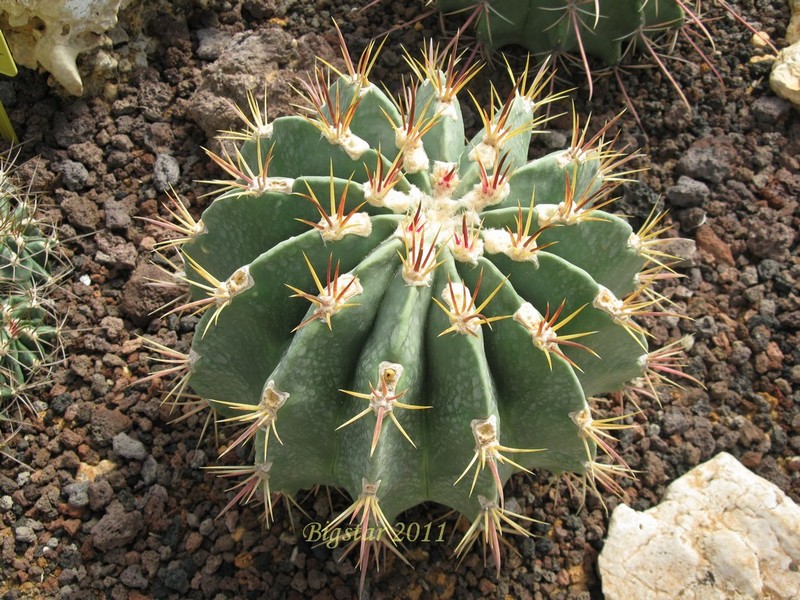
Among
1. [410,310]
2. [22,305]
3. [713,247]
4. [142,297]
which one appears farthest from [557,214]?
[22,305]

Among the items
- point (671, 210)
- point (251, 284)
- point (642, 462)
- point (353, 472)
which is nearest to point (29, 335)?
point (251, 284)

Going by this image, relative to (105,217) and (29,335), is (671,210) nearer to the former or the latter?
(105,217)

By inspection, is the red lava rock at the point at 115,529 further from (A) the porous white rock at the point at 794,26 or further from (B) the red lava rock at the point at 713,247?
(A) the porous white rock at the point at 794,26

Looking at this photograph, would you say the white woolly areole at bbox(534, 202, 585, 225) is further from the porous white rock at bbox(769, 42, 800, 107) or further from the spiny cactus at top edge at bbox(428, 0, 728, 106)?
the porous white rock at bbox(769, 42, 800, 107)

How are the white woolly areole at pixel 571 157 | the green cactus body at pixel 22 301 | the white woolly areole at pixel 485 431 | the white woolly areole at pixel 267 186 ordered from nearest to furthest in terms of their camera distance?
the white woolly areole at pixel 485 431 < the white woolly areole at pixel 267 186 < the white woolly areole at pixel 571 157 < the green cactus body at pixel 22 301

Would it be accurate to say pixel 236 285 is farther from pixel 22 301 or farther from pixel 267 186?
pixel 22 301

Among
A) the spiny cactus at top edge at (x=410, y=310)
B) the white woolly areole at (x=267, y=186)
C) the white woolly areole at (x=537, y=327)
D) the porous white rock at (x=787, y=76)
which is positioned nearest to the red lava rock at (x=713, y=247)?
the porous white rock at (x=787, y=76)
